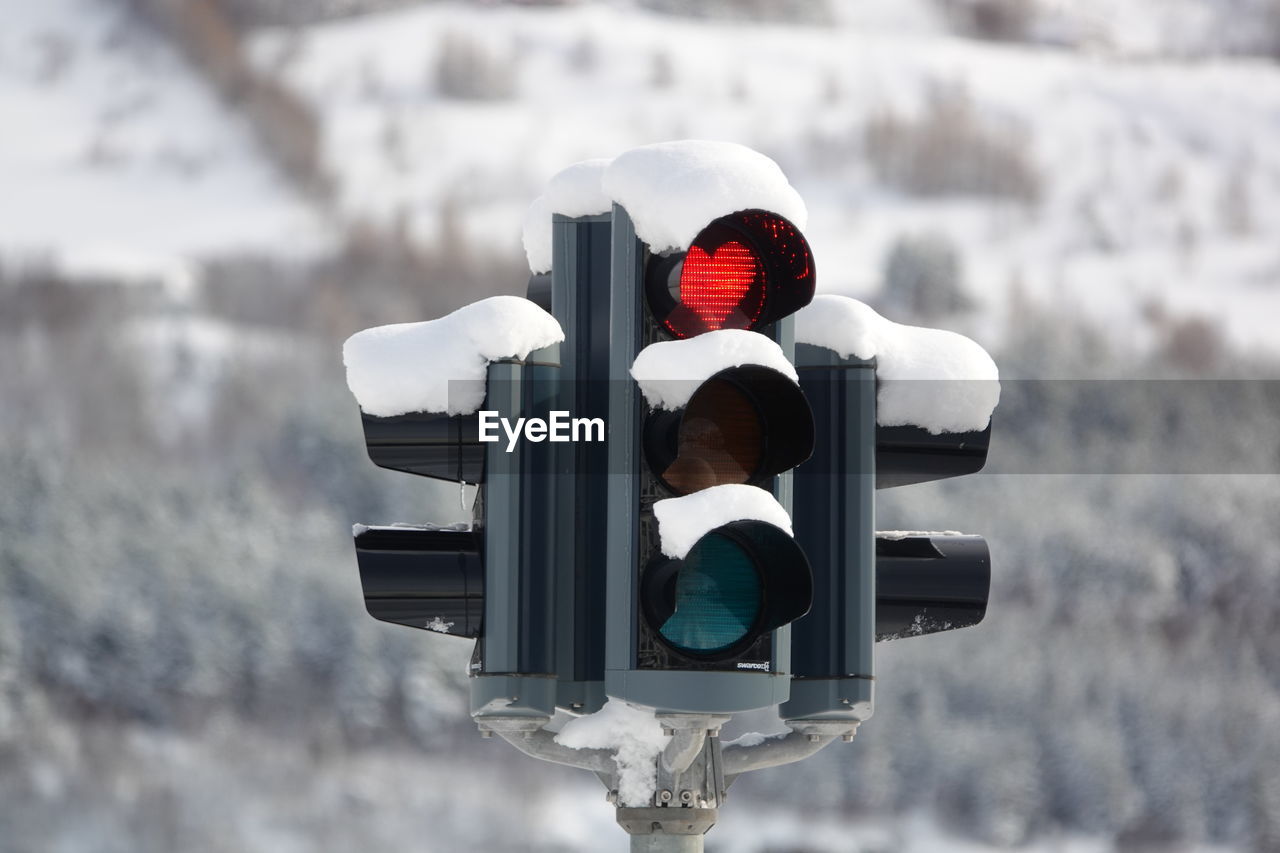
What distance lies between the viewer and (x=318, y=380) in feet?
218

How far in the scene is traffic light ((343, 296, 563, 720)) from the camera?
4242 mm

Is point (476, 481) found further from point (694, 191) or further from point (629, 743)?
point (694, 191)

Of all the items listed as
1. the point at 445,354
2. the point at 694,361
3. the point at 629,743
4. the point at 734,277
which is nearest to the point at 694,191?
the point at 734,277

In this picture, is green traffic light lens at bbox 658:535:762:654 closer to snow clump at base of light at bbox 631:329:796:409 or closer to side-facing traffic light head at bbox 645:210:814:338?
snow clump at base of light at bbox 631:329:796:409

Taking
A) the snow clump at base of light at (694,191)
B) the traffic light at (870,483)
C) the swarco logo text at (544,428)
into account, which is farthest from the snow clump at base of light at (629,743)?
the snow clump at base of light at (694,191)

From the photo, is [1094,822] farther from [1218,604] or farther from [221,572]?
[221,572]

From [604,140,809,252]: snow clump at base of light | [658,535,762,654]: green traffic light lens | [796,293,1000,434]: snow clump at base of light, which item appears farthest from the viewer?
[796,293,1000,434]: snow clump at base of light

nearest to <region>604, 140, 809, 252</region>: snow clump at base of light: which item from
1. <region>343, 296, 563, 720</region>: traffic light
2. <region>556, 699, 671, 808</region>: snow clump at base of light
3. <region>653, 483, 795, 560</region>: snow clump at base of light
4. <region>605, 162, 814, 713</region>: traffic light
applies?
<region>605, 162, 814, 713</region>: traffic light

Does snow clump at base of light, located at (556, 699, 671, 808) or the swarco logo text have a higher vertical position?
the swarco logo text

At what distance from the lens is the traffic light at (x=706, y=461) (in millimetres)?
3943

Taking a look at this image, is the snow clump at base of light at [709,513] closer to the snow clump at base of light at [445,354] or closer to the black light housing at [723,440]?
the black light housing at [723,440]

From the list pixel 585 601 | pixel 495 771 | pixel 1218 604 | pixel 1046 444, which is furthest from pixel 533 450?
pixel 1046 444

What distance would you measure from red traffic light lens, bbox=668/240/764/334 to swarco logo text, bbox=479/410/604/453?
29 cm

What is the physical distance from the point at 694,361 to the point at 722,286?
241 mm
